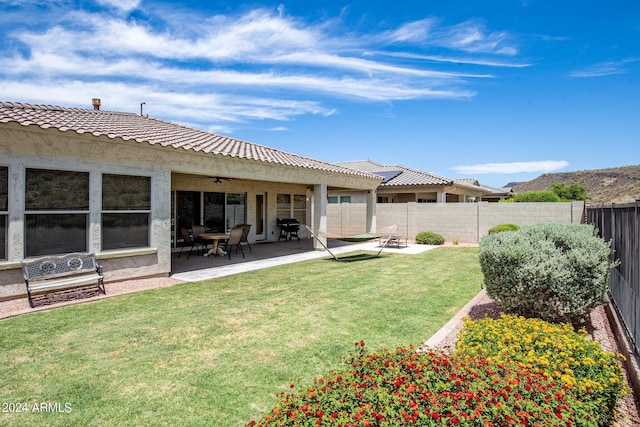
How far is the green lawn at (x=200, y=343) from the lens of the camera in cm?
348

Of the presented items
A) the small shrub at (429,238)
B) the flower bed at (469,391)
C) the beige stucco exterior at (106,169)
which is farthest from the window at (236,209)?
the flower bed at (469,391)

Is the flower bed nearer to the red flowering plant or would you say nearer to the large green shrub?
the red flowering plant

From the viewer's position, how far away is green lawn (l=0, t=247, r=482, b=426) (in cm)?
348

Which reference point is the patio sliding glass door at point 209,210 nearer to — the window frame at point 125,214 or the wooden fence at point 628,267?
the window frame at point 125,214

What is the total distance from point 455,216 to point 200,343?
16127 millimetres

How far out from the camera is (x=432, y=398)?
2.33 m

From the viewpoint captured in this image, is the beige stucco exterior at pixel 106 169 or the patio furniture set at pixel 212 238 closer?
the beige stucco exterior at pixel 106 169

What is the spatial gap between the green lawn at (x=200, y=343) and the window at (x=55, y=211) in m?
1.66

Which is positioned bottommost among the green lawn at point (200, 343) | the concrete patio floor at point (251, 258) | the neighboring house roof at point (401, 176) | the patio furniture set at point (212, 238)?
the green lawn at point (200, 343)

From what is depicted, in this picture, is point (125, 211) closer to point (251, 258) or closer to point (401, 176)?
point (251, 258)

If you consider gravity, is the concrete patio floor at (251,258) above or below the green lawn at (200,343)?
above

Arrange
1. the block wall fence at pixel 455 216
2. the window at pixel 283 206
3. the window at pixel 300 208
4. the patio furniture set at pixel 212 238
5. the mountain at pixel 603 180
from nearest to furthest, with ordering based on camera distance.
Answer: the patio furniture set at pixel 212 238
the block wall fence at pixel 455 216
the window at pixel 283 206
the window at pixel 300 208
the mountain at pixel 603 180

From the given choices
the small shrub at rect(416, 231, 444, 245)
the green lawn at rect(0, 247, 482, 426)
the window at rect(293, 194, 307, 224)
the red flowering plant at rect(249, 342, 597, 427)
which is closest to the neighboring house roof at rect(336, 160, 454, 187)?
the small shrub at rect(416, 231, 444, 245)

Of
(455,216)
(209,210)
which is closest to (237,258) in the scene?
(209,210)
